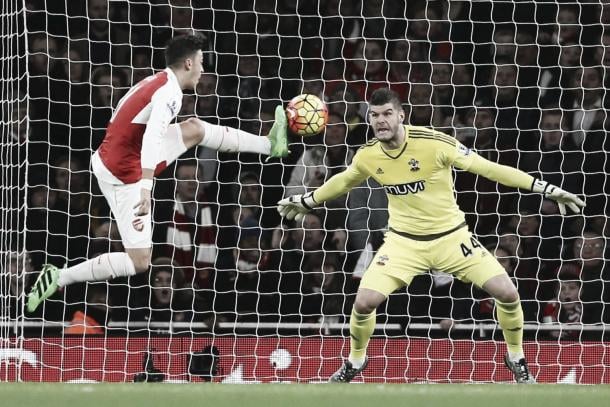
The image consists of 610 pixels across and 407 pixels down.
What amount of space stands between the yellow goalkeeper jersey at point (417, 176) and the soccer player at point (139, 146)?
1.96 ft

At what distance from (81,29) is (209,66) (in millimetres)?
966

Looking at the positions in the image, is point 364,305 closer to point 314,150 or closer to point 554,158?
point 314,150

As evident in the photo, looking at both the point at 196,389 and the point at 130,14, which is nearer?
the point at 196,389

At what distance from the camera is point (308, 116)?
7957 millimetres

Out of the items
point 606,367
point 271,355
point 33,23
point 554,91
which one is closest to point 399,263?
point 271,355

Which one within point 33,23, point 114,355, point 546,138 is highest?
point 33,23

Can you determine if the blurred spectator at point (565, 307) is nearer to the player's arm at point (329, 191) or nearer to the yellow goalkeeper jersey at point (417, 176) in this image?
the yellow goalkeeper jersey at point (417, 176)

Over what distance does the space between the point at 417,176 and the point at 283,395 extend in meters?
2.60

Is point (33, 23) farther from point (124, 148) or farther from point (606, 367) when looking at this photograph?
point (606, 367)

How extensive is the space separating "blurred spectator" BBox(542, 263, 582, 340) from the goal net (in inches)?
0.6

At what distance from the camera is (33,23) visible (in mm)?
10062

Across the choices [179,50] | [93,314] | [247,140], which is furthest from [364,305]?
[93,314]

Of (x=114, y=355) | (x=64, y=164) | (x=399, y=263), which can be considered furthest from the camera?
(x=64, y=164)

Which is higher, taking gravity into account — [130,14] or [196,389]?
[130,14]
